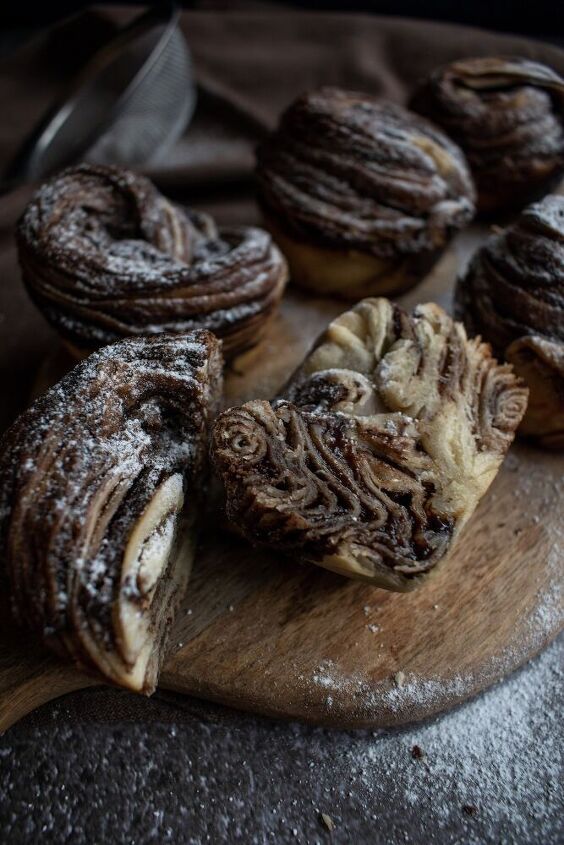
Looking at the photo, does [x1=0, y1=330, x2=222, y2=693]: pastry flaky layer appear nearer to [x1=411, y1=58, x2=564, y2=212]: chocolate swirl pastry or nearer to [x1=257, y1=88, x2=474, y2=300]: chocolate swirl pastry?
[x1=257, y1=88, x2=474, y2=300]: chocolate swirl pastry

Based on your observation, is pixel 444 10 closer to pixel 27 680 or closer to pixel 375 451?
pixel 375 451

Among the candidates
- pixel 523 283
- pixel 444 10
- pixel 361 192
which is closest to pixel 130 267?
pixel 361 192

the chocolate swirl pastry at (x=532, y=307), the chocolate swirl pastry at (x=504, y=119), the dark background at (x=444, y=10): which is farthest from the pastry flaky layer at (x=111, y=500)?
the dark background at (x=444, y=10)

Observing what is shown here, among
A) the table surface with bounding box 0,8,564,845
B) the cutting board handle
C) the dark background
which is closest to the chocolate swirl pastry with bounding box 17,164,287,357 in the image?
the cutting board handle

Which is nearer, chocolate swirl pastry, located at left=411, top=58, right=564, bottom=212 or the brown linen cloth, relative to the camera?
chocolate swirl pastry, located at left=411, top=58, right=564, bottom=212

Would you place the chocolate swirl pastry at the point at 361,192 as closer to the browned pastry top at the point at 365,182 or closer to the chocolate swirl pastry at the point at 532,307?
the browned pastry top at the point at 365,182
